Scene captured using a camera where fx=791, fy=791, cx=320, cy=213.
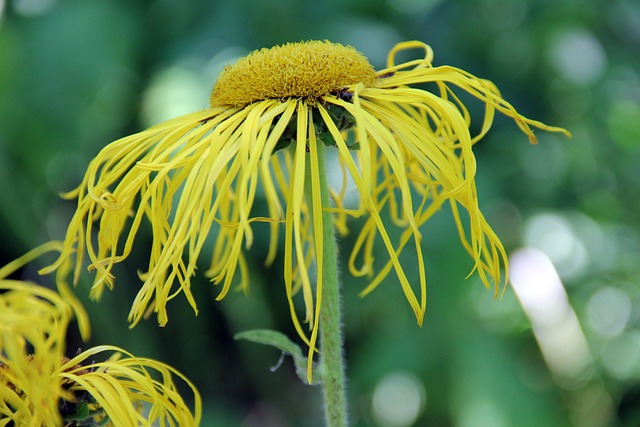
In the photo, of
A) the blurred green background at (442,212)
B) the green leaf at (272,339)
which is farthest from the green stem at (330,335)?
the blurred green background at (442,212)

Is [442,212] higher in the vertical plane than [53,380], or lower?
lower

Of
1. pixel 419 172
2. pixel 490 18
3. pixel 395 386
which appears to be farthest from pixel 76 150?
pixel 419 172

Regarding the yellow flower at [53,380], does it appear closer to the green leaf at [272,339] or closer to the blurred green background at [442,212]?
the green leaf at [272,339]

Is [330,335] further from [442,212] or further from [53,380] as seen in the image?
[442,212]

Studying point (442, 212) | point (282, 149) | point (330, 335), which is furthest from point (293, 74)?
point (442, 212)

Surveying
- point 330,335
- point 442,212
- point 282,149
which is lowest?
point 442,212

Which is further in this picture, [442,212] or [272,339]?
[442,212]

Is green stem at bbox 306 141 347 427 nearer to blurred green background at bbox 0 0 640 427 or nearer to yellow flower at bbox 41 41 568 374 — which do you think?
yellow flower at bbox 41 41 568 374
